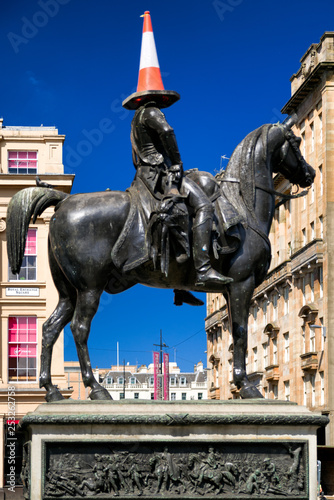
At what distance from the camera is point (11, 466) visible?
52.3 m

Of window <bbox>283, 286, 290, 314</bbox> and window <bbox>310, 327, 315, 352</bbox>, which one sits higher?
window <bbox>283, 286, 290, 314</bbox>

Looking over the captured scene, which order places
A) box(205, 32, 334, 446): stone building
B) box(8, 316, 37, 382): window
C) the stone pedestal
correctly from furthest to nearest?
1. box(205, 32, 334, 446): stone building
2. box(8, 316, 37, 382): window
3. the stone pedestal

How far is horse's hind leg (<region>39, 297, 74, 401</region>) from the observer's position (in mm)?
12602

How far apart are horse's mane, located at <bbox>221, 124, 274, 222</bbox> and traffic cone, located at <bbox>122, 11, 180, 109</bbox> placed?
1.10m

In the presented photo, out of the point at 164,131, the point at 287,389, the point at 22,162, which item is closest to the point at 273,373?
the point at 287,389

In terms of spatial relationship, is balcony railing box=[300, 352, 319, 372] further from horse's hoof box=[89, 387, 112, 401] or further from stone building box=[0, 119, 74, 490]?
horse's hoof box=[89, 387, 112, 401]

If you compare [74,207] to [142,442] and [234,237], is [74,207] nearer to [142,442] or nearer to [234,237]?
[234,237]

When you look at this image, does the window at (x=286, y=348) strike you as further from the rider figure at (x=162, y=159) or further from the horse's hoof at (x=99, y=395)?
the horse's hoof at (x=99, y=395)

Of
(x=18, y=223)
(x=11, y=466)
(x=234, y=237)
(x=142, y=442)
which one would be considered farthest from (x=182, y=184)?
(x=11, y=466)

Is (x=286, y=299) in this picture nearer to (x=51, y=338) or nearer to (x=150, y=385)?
(x=51, y=338)

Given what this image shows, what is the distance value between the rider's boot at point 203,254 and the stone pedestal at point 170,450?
1.49m

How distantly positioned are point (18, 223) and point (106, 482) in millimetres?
3485

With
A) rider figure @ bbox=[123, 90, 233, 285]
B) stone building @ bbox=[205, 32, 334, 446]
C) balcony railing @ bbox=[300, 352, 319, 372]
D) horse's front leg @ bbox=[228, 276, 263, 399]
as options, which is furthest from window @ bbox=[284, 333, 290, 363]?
rider figure @ bbox=[123, 90, 233, 285]

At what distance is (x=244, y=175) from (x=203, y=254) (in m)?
1.34
